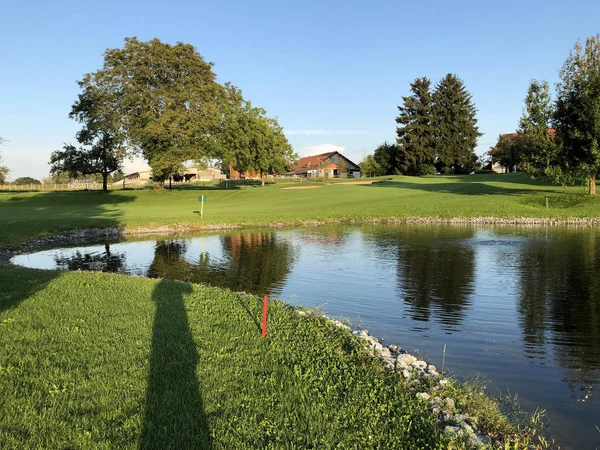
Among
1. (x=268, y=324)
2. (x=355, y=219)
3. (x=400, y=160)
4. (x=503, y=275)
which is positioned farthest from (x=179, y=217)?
(x=400, y=160)

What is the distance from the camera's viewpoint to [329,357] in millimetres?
7570

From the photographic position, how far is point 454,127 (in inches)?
3469

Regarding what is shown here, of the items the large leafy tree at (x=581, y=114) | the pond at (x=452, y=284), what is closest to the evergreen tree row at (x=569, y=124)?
the large leafy tree at (x=581, y=114)

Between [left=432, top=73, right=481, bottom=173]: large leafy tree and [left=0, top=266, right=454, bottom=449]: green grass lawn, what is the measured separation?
84118 millimetres

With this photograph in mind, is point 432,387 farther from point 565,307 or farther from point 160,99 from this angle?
point 160,99

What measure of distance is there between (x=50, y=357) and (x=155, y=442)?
3.23 metres

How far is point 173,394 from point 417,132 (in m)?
88.5

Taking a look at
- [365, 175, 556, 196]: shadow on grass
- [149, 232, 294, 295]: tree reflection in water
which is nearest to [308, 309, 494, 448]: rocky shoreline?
[149, 232, 294, 295]: tree reflection in water

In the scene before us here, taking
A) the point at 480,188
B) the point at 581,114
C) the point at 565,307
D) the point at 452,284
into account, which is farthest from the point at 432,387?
the point at 480,188

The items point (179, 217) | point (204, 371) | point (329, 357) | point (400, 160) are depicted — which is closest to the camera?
point (204, 371)

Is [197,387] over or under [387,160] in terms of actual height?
under

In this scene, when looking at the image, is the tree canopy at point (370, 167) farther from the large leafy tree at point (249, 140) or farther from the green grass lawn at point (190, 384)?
the green grass lawn at point (190, 384)

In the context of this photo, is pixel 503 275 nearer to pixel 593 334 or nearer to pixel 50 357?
pixel 593 334

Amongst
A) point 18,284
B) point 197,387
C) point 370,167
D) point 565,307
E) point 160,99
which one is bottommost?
point 565,307
